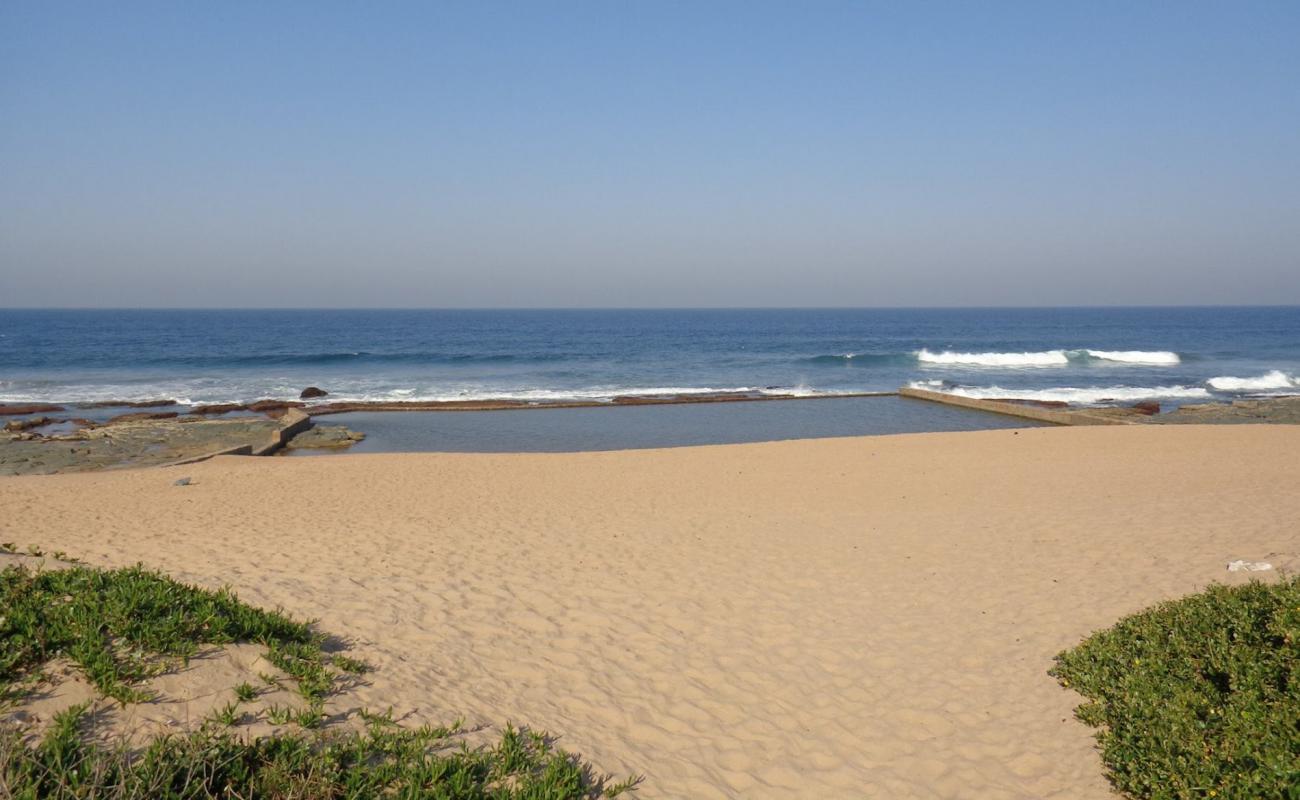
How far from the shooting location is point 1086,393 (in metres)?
32.8

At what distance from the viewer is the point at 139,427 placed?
71.7 ft

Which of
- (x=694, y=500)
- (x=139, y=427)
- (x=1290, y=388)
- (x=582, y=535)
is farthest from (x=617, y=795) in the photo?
(x=1290, y=388)

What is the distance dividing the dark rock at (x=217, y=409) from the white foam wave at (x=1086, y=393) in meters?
25.9

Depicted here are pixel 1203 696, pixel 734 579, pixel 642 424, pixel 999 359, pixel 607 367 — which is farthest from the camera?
pixel 999 359

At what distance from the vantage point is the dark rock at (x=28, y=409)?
1001 inches

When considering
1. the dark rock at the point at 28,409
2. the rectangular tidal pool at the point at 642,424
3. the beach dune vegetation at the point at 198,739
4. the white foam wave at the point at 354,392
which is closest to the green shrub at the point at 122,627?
the beach dune vegetation at the point at 198,739

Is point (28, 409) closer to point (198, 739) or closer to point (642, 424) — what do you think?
point (642, 424)

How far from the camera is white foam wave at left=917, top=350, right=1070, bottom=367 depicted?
159 feet

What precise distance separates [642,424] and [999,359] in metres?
35.0

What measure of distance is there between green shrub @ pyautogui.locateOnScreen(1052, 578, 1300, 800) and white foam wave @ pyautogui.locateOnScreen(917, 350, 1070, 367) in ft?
151

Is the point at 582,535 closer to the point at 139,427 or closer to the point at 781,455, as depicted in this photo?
the point at 781,455

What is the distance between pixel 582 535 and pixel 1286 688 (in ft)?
23.1

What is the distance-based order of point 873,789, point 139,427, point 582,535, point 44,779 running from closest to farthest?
point 44,779
point 873,789
point 582,535
point 139,427

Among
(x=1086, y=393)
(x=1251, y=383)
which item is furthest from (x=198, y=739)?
(x=1251, y=383)
